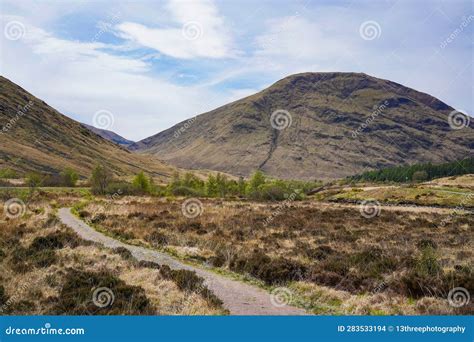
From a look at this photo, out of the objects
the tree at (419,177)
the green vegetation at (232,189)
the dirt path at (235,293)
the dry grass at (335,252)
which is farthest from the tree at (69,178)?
the tree at (419,177)

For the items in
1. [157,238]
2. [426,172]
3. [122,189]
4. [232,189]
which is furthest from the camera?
[426,172]

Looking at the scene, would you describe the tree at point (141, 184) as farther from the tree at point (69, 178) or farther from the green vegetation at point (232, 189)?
the tree at point (69, 178)

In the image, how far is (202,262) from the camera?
2153cm

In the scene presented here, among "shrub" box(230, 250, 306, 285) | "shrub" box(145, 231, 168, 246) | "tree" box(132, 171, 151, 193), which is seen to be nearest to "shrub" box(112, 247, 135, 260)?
"shrub" box(145, 231, 168, 246)

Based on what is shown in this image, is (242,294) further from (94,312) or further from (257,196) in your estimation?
(257,196)

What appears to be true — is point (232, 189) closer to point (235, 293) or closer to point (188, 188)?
point (188, 188)

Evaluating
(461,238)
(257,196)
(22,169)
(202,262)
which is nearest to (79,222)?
(202,262)

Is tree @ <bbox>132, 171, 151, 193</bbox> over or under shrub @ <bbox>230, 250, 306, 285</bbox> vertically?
over

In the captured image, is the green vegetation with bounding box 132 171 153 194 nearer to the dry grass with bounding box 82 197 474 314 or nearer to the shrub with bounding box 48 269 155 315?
the dry grass with bounding box 82 197 474 314

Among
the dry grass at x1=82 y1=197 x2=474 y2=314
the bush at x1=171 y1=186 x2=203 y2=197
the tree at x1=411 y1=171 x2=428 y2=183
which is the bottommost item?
the dry grass at x1=82 y1=197 x2=474 y2=314

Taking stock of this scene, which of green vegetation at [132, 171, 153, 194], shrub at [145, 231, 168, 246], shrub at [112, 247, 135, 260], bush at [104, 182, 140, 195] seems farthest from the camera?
Result: green vegetation at [132, 171, 153, 194]

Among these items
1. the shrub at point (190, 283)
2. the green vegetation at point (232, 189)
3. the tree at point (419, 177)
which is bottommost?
the shrub at point (190, 283)

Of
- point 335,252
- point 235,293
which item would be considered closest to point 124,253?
point 235,293

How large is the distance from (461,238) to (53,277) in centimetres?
2684
